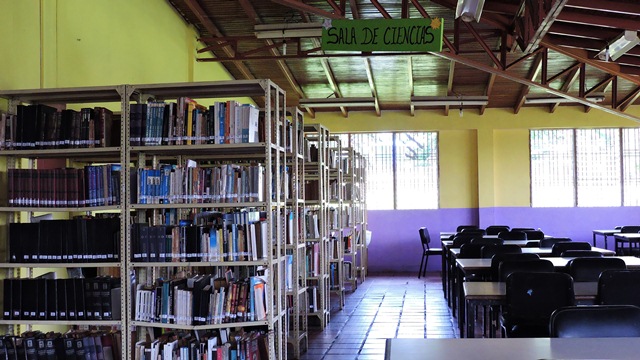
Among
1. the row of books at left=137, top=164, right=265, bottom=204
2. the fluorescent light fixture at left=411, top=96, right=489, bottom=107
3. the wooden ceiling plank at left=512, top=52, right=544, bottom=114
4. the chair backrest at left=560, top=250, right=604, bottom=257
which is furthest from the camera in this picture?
the fluorescent light fixture at left=411, top=96, right=489, bottom=107

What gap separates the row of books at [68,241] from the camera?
189 inches

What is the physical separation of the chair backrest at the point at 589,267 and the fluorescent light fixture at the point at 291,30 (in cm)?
469

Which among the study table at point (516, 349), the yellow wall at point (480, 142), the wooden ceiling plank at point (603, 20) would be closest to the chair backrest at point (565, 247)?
the wooden ceiling plank at point (603, 20)

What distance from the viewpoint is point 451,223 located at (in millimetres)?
15008

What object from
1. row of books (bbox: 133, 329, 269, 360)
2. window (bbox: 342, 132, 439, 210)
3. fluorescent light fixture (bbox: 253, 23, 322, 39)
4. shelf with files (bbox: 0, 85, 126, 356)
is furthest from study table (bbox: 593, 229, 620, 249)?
shelf with files (bbox: 0, 85, 126, 356)

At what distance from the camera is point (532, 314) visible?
4.71 metres

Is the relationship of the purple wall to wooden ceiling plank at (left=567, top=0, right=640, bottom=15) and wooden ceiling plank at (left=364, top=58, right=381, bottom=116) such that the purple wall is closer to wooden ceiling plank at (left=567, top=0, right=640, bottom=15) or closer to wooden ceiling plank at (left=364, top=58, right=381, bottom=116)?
wooden ceiling plank at (left=364, top=58, right=381, bottom=116)

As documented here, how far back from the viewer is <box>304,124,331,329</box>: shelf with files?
8.05m

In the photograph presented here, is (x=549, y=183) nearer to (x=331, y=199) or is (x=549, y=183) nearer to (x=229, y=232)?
(x=331, y=199)

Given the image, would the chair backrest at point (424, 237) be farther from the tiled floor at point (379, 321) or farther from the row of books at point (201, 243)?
the row of books at point (201, 243)

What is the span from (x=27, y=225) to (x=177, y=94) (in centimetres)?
143

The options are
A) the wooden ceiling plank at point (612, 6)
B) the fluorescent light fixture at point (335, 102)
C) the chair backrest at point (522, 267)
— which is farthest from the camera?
the fluorescent light fixture at point (335, 102)

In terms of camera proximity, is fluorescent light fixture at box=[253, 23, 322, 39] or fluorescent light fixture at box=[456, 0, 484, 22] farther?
fluorescent light fixture at box=[253, 23, 322, 39]

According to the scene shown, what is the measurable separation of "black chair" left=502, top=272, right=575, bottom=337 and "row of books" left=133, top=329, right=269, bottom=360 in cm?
172
